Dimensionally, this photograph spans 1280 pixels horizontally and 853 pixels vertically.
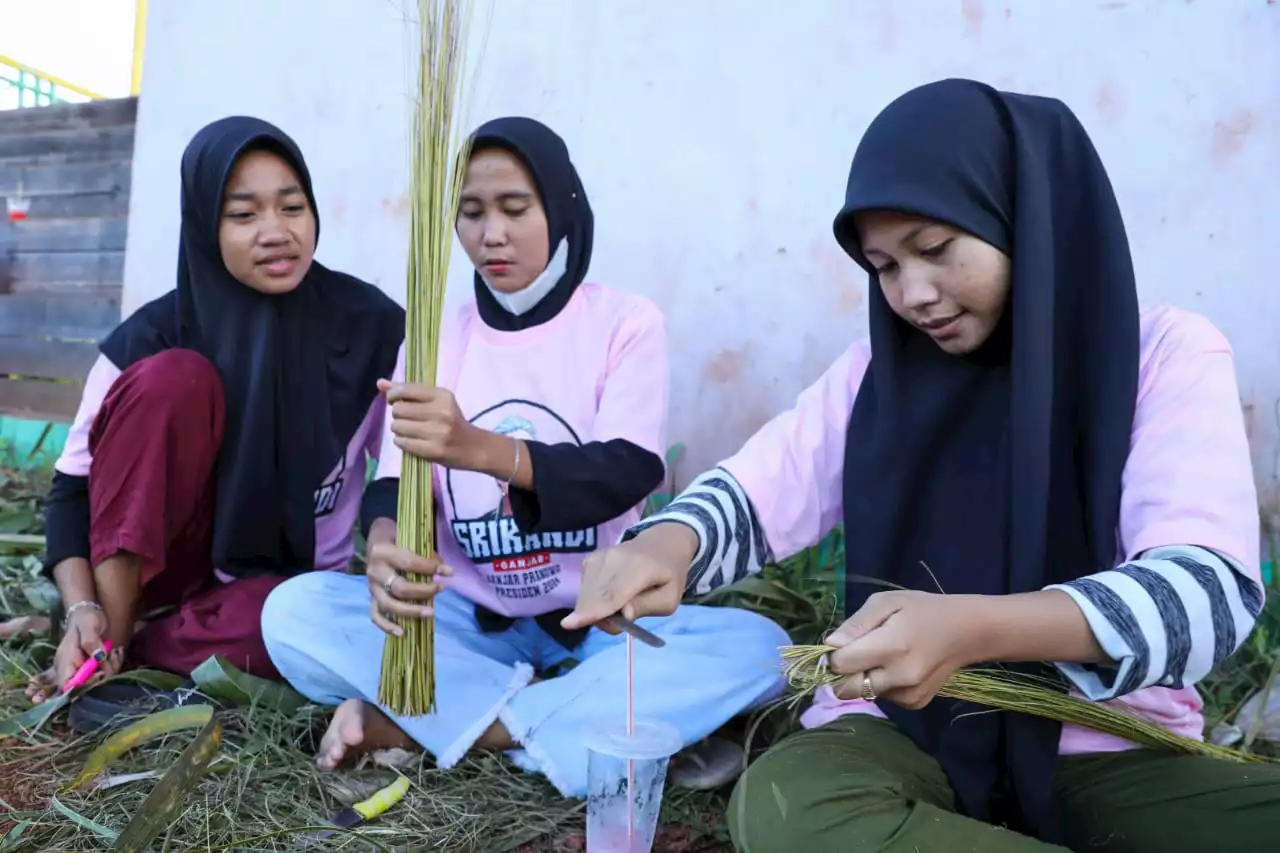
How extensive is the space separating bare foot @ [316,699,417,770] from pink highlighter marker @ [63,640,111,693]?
1.40 ft

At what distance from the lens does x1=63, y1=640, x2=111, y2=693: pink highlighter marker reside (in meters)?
1.64

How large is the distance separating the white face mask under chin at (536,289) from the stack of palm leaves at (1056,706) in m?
0.94

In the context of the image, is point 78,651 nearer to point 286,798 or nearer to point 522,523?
point 286,798

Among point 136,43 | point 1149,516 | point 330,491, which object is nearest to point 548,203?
point 330,491

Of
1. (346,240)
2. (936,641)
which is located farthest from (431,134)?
(346,240)

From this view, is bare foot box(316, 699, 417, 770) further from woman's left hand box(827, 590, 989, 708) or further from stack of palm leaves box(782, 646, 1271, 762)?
woman's left hand box(827, 590, 989, 708)

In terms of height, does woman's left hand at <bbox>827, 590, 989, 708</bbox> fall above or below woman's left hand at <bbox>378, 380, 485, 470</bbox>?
below

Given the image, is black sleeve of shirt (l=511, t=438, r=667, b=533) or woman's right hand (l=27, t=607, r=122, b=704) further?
woman's right hand (l=27, t=607, r=122, b=704)

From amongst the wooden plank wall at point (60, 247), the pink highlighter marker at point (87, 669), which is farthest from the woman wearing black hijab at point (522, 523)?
the wooden plank wall at point (60, 247)

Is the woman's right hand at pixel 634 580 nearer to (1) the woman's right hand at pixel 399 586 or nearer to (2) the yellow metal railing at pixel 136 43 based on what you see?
(1) the woman's right hand at pixel 399 586

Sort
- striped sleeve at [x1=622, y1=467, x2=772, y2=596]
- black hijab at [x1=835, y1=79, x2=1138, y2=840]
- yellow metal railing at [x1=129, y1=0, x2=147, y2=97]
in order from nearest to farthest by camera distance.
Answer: black hijab at [x1=835, y1=79, x2=1138, y2=840]
striped sleeve at [x1=622, y1=467, x2=772, y2=596]
yellow metal railing at [x1=129, y1=0, x2=147, y2=97]

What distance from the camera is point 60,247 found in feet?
11.9

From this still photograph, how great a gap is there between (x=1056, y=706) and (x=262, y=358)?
56.2 inches

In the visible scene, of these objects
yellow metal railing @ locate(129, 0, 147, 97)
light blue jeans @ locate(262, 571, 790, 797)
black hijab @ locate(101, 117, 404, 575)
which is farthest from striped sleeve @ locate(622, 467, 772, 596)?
yellow metal railing @ locate(129, 0, 147, 97)
